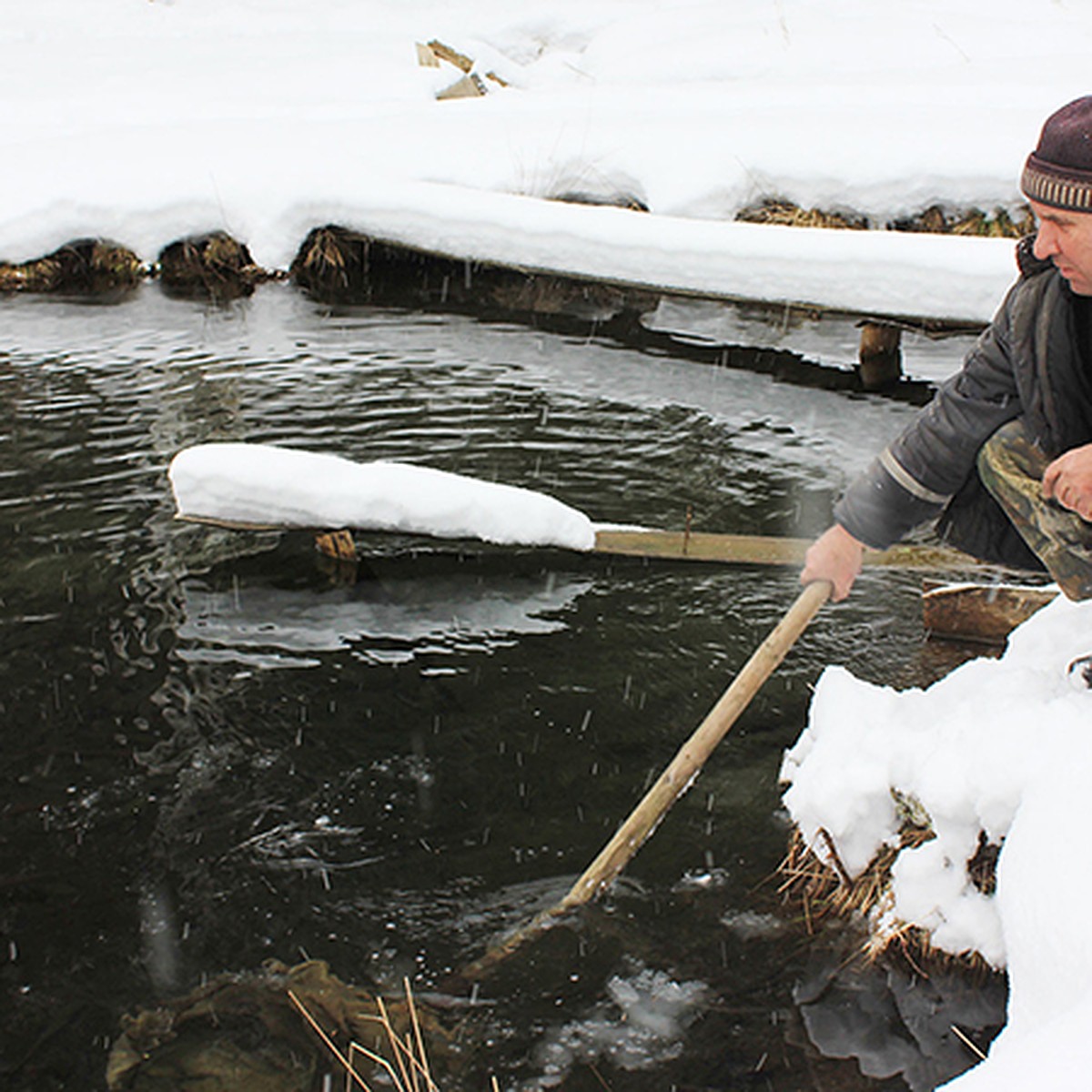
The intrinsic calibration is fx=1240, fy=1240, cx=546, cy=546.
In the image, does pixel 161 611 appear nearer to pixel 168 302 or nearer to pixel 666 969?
pixel 666 969

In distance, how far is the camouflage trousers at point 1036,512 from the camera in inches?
121

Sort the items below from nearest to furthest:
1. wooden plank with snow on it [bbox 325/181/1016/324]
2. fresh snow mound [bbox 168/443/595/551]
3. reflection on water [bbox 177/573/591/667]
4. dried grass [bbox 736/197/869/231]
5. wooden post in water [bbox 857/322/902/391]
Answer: reflection on water [bbox 177/573/591/667], fresh snow mound [bbox 168/443/595/551], wooden plank with snow on it [bbox 325/181/1016/324], wooden post in water [bbox 857/322/902/391], dried grass [bbox 736/197/869/231]

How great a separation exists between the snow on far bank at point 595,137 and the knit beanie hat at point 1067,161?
4536 mm

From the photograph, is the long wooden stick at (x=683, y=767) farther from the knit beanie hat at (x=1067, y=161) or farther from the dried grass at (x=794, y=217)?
the dried grass at (x=794, y=217)

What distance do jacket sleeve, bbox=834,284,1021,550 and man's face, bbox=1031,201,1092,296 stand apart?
412 mm

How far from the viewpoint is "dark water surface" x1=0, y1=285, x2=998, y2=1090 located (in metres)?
3.09

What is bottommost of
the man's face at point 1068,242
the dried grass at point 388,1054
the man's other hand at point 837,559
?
the dried grass at point 388,1054

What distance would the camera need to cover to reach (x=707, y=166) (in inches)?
394

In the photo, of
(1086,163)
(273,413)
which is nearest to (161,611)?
(273,413)

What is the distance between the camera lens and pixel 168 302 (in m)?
10.6

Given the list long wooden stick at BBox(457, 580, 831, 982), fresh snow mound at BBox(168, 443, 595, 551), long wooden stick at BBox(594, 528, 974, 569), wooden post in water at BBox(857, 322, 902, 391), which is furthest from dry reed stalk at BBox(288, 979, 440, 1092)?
wooden post in water at BBox(857, 322, 902, 391)

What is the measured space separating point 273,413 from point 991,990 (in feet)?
19.1

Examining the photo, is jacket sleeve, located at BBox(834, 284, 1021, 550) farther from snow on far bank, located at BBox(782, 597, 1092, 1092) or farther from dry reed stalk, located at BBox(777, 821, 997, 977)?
dry reed stalk, located at BBox(777, 821, 997, 977)

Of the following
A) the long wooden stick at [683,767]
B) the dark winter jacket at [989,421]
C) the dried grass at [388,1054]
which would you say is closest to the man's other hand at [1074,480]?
the dark winter jacket at [989,421]
